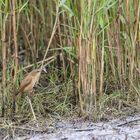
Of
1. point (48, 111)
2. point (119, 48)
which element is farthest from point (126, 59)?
point (48, 111)

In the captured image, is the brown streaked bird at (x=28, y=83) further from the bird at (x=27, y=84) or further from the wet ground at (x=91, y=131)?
the wet ground at (x=91, y=131)

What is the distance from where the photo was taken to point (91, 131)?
3.12 meters

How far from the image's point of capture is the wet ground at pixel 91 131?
120 inches

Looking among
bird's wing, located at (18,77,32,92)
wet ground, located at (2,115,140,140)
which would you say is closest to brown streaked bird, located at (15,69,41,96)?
bird's wing, located at (18,77,32,92)

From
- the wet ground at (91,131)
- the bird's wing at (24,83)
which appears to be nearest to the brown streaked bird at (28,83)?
the bird's wing at (24,83)

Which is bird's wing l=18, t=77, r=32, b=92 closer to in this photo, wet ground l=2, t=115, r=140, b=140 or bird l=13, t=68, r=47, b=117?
bird l=13, t=68, r=47, b=117

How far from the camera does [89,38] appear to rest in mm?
3191

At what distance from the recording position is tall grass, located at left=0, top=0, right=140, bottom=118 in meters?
3.20

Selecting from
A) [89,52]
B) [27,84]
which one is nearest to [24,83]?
[27,84]

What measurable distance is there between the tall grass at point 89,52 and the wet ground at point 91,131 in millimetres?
107

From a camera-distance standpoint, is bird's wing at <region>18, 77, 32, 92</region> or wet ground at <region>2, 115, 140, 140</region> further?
bird's wing at <region>18, 77, 32, 92</region>

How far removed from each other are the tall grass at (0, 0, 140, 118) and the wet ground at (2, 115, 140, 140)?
11 cm

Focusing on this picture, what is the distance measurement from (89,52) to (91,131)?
508 millimetres

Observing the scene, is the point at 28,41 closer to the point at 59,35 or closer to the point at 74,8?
the point at 59,35
